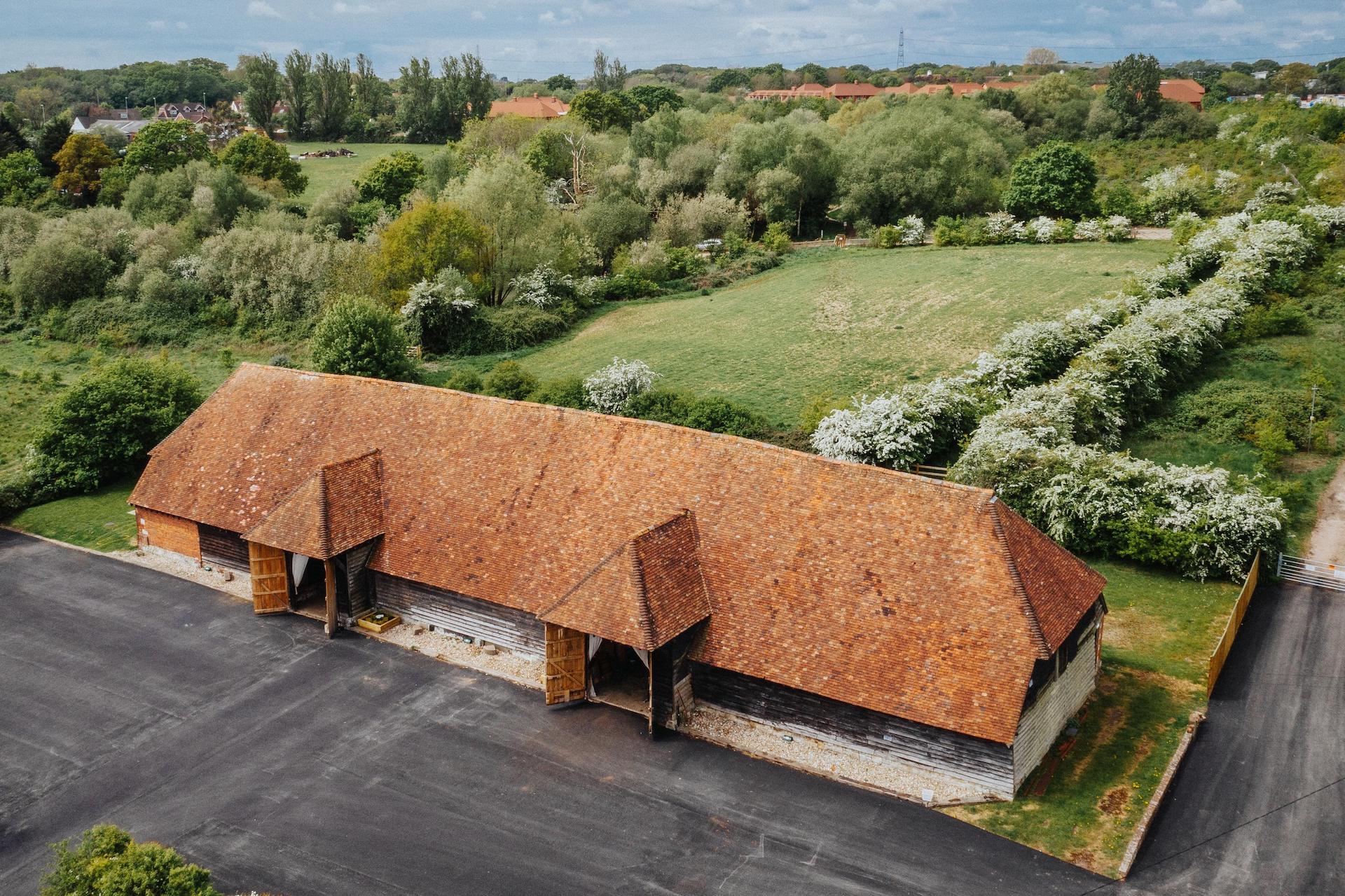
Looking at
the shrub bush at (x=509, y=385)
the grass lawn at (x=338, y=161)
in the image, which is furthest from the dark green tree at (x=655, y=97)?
the shrub bush at (x=509, y=385)

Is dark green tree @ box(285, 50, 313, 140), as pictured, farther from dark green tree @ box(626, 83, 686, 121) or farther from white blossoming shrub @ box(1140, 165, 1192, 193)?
white blossoming shrub @ box(1140, 165, 1192, 193)

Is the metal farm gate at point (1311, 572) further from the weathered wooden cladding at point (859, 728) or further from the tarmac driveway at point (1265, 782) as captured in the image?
the weathered wooden cladding at point (859, 728)

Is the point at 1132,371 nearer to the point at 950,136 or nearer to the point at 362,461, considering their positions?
the point at 362,461

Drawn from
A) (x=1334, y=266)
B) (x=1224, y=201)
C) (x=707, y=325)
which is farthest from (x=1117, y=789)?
(x=1224, y=201)

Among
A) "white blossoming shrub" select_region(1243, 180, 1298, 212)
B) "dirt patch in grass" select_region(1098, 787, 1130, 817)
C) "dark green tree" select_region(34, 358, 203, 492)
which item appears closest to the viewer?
"dirt patch in grass" select_region(1098, 787, 1130, 817)

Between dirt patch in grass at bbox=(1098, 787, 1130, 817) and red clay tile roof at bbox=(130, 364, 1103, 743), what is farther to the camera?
red clay tile roof at bbox=(130, 364, 1103, 743)

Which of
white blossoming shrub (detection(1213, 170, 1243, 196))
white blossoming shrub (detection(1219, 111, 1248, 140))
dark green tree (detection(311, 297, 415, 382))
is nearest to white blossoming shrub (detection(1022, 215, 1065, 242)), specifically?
white blossoming shrub (detection(1213, 170, 1243, 196))

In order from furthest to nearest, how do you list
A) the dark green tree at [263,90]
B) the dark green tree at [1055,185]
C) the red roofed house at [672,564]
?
the dark green tree at [263,90] < the dark green tree at [1055,185] < the red roofed house at [672,564]
